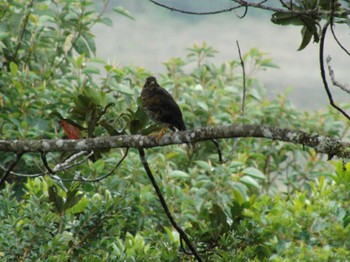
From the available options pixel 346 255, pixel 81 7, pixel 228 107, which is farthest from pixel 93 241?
pixel 228 107

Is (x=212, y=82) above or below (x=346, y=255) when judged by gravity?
below

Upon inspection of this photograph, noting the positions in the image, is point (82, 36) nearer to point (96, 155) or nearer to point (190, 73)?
point (190, 73)

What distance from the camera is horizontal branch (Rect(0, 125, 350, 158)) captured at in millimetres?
2682

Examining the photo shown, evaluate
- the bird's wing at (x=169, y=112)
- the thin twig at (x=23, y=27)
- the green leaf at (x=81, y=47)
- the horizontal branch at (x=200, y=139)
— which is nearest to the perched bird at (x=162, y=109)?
the bird's wing at (x=169, y=112)

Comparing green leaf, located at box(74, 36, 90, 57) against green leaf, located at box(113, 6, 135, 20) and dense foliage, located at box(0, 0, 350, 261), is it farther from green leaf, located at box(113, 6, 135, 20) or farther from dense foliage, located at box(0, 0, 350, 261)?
green leaf, located at box(113, 6, 135, 20)

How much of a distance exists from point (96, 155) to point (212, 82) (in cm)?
480

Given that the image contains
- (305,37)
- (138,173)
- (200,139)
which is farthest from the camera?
(138,173)

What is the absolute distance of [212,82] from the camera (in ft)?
28.3

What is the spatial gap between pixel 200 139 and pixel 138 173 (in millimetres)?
3291

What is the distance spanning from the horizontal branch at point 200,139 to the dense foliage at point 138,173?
0.89ft

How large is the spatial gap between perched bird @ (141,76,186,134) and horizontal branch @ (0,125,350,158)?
2.72 ft

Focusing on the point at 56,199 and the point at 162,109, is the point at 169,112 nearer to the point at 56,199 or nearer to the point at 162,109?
the point at 162,109

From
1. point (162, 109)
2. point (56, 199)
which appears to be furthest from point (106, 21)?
point (56, 199)

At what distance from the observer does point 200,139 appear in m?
2.99
